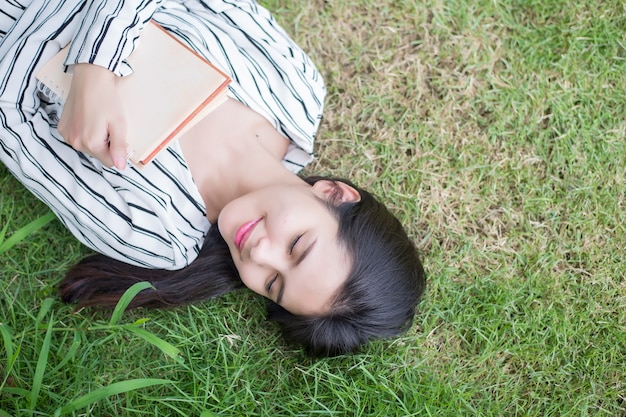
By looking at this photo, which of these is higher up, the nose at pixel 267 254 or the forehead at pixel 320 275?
the nose at pixel 267 254

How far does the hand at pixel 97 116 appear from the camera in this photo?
6.21 ft

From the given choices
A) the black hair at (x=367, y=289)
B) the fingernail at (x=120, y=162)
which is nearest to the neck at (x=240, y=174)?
the black hair at (x=367, y=289)

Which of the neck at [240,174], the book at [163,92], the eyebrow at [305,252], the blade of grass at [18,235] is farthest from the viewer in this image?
the neck at [240,174]

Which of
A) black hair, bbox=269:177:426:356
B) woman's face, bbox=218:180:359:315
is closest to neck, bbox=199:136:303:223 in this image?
woman's face, bbox=218:180:359:315

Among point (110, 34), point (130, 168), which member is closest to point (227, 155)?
point (130, 168)

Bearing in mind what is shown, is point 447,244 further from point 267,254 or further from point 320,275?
point 267,254

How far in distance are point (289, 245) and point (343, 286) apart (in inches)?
9.3

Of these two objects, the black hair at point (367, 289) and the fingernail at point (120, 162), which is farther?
the black hair at point (367, 289)

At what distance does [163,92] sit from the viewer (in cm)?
191

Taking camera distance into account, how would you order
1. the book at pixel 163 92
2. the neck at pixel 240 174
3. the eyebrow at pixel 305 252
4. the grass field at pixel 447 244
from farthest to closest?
the grass field at pixel 447 244 < the neck at pixel 240 174 < the eyebrow at pixel 305 252 < the book at pixel 163 92

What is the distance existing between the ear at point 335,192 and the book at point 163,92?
51 centimetres

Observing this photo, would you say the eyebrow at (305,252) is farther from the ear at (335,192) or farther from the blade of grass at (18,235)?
the blade of grass at (18,235)

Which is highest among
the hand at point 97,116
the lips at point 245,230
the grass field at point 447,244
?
the hand at point 97,116

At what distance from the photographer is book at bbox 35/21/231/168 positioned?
6.11 feet
